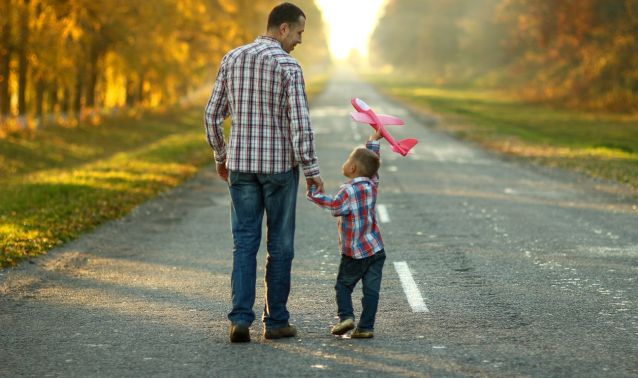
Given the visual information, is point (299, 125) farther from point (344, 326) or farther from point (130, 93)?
point (130, 93)

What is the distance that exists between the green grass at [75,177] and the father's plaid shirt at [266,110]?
4.04 m

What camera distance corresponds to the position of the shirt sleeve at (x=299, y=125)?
19.1 ft

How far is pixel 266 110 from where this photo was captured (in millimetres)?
5938

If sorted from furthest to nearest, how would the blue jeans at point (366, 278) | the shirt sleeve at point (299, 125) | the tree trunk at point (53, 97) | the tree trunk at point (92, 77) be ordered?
1. the tree trunk at point (53, 97)
2. the tree trunk at point (92, 77)
3. the blue jeans at point (366, 278)
4. the shirt sleeve at point (299, 125)

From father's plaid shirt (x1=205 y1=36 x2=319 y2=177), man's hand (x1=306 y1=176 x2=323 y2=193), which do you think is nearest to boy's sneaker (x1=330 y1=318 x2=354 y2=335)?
man's hand (x1=306 y1=176 x2=323 y2=193)

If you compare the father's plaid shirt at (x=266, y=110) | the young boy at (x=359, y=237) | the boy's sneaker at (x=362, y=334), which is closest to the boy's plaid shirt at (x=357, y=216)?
the young boy at (x=359, y=237)

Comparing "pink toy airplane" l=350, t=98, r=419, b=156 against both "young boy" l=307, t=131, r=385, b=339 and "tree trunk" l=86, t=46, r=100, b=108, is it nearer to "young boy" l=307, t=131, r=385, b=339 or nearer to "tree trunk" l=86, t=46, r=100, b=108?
"young boy" l=307, t=131, r=385, b=339

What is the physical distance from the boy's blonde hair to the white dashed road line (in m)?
1.45

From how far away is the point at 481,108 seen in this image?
49938 mm

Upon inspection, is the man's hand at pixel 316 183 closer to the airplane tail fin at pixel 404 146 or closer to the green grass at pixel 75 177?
the airplane tail fin at pixel 404 146

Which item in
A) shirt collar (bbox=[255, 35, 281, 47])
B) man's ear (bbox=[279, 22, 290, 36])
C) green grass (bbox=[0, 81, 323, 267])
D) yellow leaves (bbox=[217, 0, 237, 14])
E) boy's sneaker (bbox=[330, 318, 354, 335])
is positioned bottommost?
green grass (bbox=[0, 81, 323, 267])

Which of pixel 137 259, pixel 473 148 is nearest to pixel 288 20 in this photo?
pixel 137 259

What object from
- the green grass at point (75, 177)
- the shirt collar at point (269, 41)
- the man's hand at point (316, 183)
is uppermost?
the shirt collar at point (269, 41)

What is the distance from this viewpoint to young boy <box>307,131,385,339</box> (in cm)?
596
